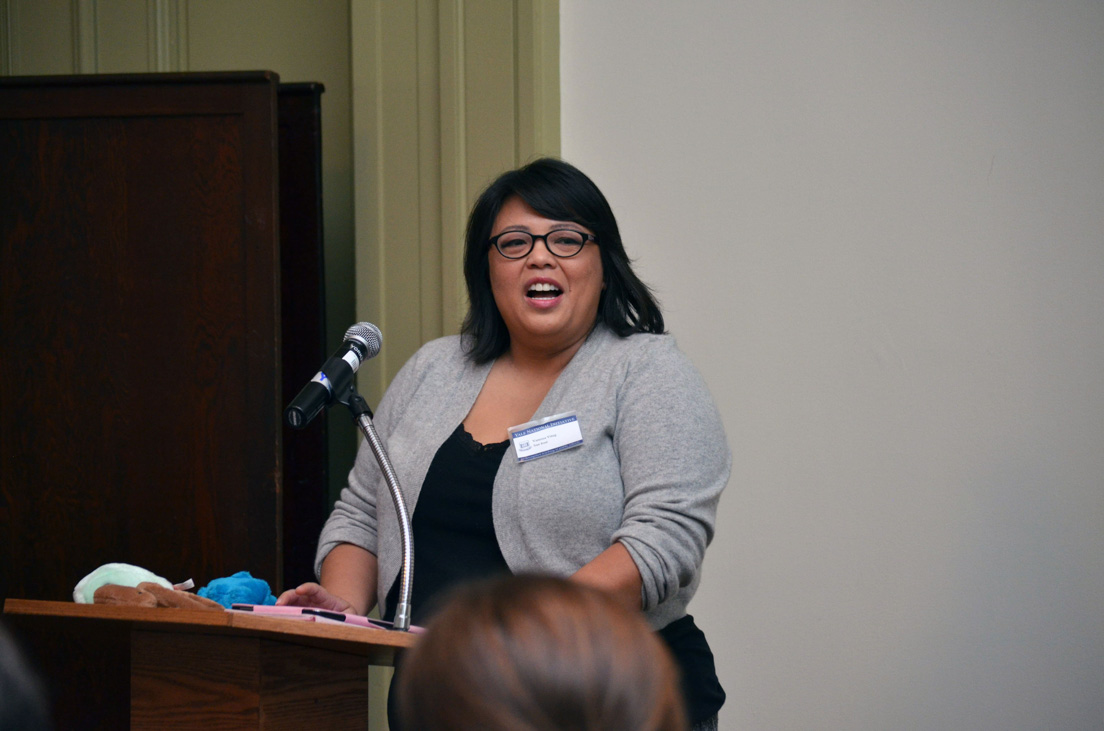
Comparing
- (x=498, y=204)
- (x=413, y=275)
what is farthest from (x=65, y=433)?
(x=498, y=204)

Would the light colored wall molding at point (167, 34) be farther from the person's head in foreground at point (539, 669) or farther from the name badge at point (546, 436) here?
the person's head in foreground at point (539, 669)

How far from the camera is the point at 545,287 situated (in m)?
1.98

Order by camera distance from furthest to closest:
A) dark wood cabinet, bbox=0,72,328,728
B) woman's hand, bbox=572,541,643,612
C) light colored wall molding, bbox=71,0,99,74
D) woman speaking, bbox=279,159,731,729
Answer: light colored wall molding, bbox=71,0,99,74 < dark wood cabinet, bbox=0,72,328,728 < woman speaking, bbox=279,159,731,729 < woman's hand, bbox=572,541,643,612

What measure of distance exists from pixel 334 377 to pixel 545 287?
52 cm

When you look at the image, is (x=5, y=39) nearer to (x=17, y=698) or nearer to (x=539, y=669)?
(x=17, y=698)

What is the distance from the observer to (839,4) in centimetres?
279

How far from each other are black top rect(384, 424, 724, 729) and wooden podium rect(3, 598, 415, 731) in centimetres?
27

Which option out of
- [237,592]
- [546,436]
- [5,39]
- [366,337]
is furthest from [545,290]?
[5,39]

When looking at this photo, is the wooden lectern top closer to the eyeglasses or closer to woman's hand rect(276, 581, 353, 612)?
woman's hand rect(276, 581, 353, 612)

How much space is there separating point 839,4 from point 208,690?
7.66 ft

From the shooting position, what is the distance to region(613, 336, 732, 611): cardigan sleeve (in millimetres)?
1682

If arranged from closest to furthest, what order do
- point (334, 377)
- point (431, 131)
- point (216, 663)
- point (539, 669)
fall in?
point (539, 669) < point (216, 663) < point (334, 377) < point (431, 131)

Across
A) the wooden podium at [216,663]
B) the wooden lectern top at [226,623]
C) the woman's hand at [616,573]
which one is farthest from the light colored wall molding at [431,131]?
the wooden lectern top at [226,623]

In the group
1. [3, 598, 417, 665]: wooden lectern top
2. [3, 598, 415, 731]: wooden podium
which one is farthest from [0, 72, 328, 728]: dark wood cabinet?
[3, 598, 417, 665]: wooden lectern top
